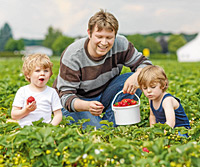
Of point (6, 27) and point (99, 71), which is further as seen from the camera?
point (6, 27)

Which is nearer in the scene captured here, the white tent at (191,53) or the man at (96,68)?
the man at (96,68)

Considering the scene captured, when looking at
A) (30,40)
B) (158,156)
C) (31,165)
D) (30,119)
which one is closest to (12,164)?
(31,165)

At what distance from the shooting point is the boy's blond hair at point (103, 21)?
319 centimetres

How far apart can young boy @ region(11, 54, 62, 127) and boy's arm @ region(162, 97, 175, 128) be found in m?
1.09

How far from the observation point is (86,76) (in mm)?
3609

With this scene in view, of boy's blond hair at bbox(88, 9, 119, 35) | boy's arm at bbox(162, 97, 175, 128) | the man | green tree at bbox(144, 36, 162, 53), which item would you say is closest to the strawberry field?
boy's arm at bbox(162, 97, 175, 128)

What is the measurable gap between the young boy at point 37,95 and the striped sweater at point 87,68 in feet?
1.20

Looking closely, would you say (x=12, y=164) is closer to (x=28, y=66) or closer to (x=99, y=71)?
(x=28, y=66)

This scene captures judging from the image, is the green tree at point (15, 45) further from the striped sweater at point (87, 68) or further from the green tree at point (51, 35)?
the striped sweater at point (87, 68)

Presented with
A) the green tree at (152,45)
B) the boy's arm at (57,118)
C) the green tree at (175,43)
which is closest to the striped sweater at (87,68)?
the boy's arm at (57,118)

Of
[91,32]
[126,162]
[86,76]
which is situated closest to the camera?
[126,162]

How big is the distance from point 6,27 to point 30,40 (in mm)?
38098

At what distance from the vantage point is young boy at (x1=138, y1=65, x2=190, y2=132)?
9.84 feet

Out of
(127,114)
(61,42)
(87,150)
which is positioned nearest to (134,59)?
(127,114)
